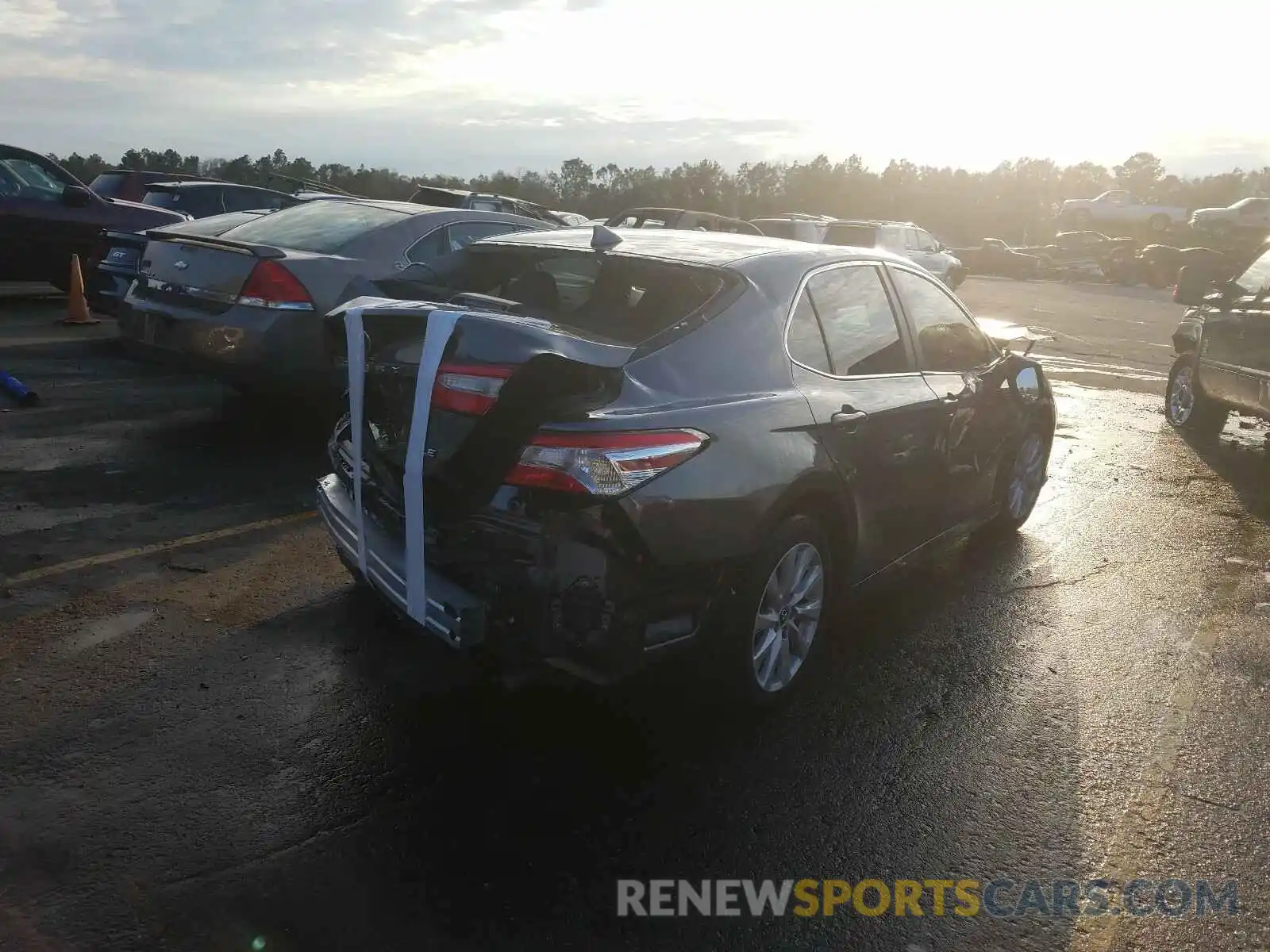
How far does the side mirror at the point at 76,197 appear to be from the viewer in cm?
1264

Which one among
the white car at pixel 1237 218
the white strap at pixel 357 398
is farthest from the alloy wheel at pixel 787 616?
the white car at pixel 1237 218

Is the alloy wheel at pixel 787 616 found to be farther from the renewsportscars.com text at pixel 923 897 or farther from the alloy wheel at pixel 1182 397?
the alloy wheel at pixel 1182 397

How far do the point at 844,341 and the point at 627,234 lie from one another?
1.09 metres

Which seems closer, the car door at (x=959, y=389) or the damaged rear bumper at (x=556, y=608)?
the damaged rear bumper at (x=556, y=608)

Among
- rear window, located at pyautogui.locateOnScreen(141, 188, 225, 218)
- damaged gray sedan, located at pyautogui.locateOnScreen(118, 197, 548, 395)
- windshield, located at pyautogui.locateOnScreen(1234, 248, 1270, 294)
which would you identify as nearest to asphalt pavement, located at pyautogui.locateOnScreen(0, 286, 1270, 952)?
damaged gray sedan, located at pyautogui.locateOnScreen(118, 197, 548, 395)

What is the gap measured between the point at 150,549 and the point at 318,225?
3.31 metres

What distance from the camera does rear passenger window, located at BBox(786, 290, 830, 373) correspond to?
4117mm

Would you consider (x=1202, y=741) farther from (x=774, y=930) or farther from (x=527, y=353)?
(x=527, y=353)

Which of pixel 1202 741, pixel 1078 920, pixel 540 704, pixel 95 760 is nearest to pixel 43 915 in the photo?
pixel 95 760

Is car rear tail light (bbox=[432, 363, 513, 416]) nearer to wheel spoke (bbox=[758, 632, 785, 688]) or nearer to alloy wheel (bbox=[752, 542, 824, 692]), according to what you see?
alloy wheel (bbox=[752, 542, 824, 692])

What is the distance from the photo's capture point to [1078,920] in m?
3.03

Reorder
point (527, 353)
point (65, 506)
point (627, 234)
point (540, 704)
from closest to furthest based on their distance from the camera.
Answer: point (527, 353)
point (540, 704)
point (627, 234)
point (65, 506)

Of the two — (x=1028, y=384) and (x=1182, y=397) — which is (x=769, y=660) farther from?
(x=1182, y=397)

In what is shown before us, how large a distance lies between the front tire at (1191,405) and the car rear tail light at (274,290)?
7.75m
